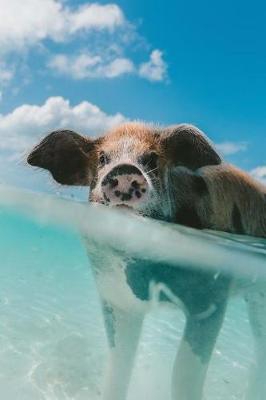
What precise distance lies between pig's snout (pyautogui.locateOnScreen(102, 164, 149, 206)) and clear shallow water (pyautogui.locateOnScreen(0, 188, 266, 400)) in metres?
1.10

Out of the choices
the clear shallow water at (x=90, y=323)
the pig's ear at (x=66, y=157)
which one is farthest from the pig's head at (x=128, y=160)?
the clear shallow water at (x=90, y=323)

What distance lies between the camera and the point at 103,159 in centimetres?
521

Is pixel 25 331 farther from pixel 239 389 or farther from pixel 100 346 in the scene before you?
pixel 239 389

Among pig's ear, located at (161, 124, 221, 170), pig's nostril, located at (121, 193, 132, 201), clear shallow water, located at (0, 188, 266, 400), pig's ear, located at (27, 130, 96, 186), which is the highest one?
pig's ear, located at (161, 124, 221, 170)

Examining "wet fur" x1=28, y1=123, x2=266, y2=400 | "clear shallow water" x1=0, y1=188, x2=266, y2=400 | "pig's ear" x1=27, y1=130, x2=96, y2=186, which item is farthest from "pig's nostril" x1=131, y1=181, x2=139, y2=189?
"pig's ear" x1=27, y1=130, x2=96, y2=186

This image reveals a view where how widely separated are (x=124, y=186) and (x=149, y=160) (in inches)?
32.7

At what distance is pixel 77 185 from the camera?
5832mm

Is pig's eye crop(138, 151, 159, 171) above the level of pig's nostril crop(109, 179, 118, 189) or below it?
above

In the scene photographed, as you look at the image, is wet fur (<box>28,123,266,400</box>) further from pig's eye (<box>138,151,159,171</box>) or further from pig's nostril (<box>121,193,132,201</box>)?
pig's nostril (<box>121,193,132,201</box>)

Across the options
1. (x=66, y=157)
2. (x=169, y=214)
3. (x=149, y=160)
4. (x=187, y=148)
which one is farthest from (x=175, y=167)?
(x=66, y=157)

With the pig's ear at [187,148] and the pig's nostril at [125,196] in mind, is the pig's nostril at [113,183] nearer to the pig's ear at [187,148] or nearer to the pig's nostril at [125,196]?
the pig's nostril at [125,196]

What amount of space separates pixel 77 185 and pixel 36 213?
758 centimetres

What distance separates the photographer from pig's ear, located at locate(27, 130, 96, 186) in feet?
17.6

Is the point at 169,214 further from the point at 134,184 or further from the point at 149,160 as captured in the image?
the point at 134,184
